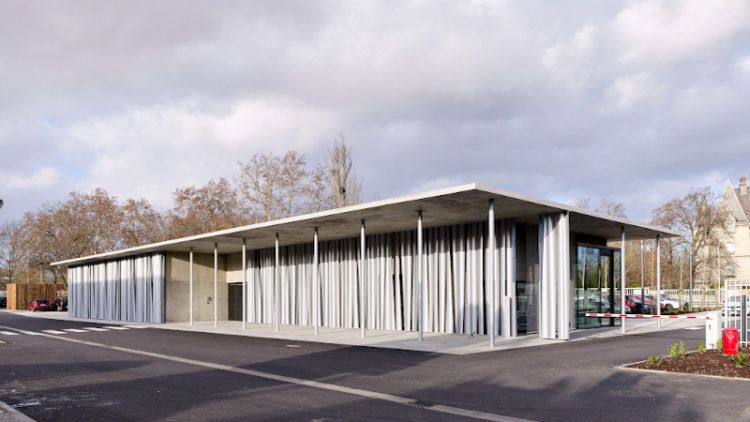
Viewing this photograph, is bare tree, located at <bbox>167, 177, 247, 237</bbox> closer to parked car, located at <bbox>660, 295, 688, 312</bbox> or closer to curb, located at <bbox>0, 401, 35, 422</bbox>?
parked car, located at <bbox>660, 295, 688, 312</bbox>

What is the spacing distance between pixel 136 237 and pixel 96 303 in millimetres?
17196

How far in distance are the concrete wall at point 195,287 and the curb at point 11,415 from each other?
25.9 meters

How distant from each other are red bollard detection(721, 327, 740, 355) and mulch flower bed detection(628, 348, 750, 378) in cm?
19

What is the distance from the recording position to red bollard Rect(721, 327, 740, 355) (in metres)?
13.7

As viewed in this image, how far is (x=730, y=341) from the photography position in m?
13.8

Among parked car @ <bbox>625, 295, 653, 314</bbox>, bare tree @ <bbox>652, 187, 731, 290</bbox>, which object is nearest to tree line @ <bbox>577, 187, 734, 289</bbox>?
bare tree @ <bbox>652, 187, 731, 290</bbox>

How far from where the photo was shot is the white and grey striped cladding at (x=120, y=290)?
114 ft

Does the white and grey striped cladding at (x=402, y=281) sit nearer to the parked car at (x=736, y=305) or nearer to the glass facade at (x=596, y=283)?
the glass facade at (x=596, y=283)

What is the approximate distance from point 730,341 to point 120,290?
1329 inches

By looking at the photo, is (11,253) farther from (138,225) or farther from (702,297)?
(702,297)

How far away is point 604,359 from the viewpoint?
14.8m

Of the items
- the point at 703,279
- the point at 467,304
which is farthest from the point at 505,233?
the point at 703,279

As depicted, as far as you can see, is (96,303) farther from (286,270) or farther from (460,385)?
(460,385)

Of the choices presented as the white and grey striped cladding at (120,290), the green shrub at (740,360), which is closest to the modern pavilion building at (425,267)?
the white and grey striped cladding at (120,290)
